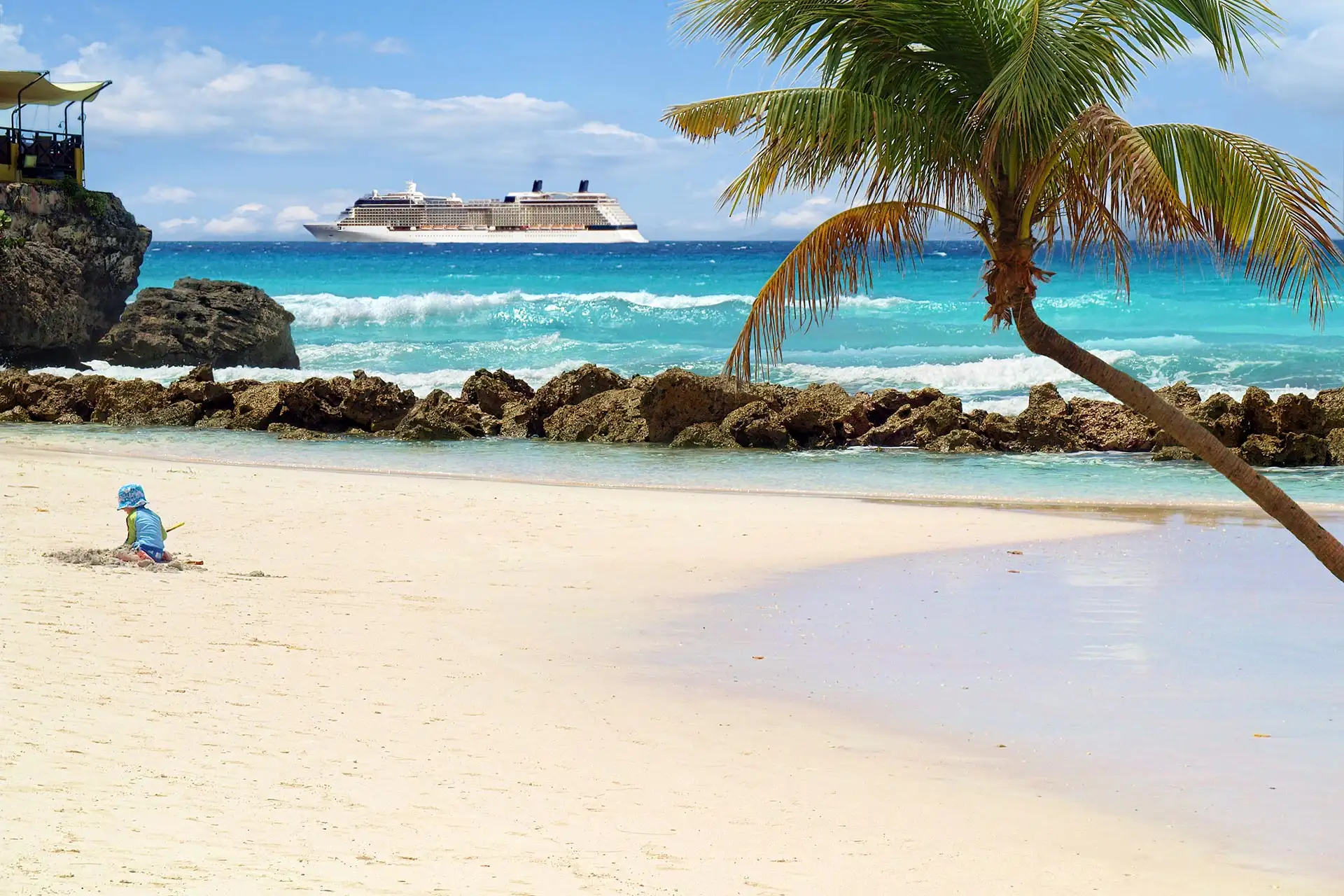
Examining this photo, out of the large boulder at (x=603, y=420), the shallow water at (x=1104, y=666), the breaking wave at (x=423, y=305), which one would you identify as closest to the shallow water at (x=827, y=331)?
the breaking wave at (x=423, y=305)

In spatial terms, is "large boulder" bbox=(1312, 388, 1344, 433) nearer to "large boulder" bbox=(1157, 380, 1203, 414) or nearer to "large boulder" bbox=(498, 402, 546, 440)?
"large boulder" bbox=(1157, 380, 1203, 414)

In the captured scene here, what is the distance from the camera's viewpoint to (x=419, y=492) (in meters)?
12.8

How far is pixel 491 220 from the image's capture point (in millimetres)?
114000

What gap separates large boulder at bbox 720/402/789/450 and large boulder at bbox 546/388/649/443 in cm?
90

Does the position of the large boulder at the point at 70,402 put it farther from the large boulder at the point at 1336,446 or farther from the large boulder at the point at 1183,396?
the large boulder at the point at 1336,446

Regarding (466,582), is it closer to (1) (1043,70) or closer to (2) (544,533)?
(2) (544,533)

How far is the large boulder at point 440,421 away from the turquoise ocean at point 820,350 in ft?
1.90

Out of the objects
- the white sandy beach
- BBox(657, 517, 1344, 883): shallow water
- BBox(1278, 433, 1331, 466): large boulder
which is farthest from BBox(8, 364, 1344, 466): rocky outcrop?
the white sandy beach

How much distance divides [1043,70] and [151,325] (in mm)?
24835

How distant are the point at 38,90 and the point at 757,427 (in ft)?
57.4

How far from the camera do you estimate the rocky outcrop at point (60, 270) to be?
25.0 metres

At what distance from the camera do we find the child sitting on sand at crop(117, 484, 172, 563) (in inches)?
330

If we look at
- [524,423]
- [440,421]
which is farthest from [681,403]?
[440,421]

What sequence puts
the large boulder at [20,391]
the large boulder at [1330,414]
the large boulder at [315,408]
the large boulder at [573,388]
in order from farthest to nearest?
1. the large boulder at [20,391]
2. the large boulder at [315,408]
3. the large boulder at [573,388]
4. the large boulder at [1330,414]
